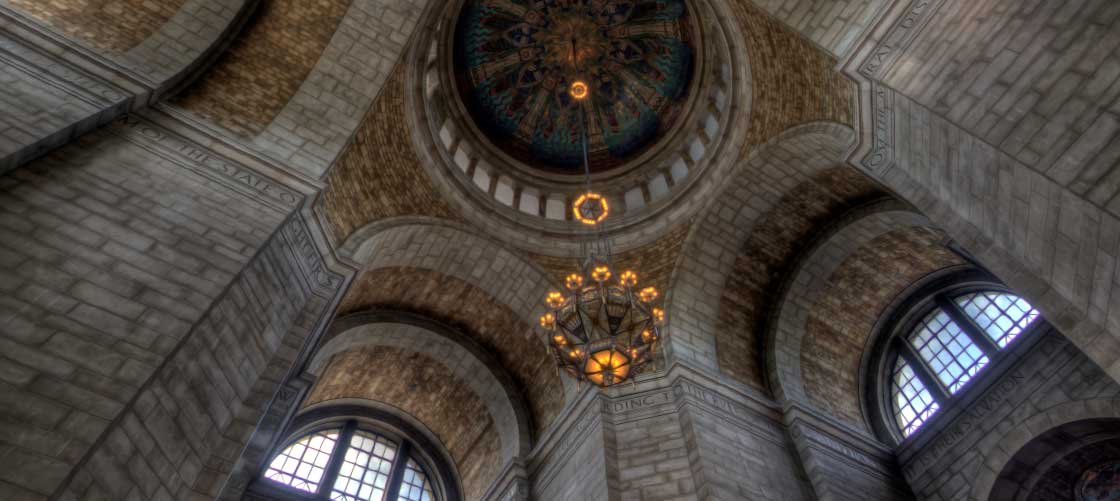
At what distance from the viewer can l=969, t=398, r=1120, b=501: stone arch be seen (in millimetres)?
7152

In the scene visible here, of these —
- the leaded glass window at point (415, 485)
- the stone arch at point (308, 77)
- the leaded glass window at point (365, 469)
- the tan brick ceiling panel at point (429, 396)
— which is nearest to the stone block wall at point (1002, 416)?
the tan brick ceiling panel at point (429, 396)

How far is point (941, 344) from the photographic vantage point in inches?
381

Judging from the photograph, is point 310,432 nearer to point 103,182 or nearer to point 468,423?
point 468,423

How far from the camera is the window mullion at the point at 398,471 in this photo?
10.8m

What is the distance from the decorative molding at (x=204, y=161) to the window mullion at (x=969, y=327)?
358 inches

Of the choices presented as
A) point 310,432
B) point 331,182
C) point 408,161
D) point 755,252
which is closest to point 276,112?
point 331,182

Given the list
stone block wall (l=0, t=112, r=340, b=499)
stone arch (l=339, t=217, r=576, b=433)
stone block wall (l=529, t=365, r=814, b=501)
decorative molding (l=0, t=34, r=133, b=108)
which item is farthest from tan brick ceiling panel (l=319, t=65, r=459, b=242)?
stone block wall (l=529, t=365, r=814, b=501)

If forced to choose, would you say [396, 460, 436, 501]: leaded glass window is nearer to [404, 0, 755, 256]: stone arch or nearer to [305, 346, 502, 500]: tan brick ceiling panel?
[305, 346, 502, 500]: tan brick ceiling panel

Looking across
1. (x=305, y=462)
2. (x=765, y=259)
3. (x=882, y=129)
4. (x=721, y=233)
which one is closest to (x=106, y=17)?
(x=305, y=462)

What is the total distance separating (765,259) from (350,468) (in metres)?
7.61

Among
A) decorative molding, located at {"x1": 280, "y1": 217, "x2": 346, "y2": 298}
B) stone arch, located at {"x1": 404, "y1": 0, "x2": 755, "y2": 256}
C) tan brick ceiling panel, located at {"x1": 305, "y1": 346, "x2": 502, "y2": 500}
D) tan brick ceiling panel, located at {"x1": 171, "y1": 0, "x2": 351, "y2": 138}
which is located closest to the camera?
decorative molding, located at {"x1": 280, "y1": 217, "x2": 346, "y2": 298}

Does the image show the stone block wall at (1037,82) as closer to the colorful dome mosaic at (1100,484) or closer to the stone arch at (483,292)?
the colorful dome mosaic at (1100,484)

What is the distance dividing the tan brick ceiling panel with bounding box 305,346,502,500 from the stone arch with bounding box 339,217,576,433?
938 mm

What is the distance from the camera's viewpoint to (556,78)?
41.8 ft
